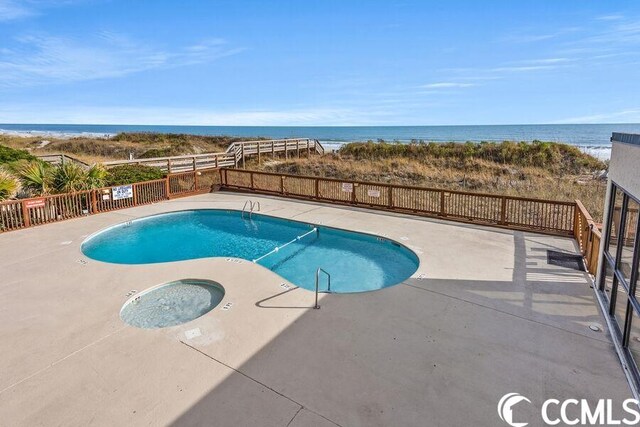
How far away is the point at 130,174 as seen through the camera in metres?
11.9

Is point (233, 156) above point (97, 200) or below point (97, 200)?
above

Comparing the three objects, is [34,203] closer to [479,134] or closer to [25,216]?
[25,216]

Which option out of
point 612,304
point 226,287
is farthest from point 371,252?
point 612,304

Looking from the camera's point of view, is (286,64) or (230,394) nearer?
(230,394)

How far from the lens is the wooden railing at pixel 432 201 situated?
8383 mm

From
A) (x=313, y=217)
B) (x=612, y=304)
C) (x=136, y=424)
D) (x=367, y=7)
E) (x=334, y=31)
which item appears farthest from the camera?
(x=334, y=31)

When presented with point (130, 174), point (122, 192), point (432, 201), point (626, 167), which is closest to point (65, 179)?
point (122, 192)

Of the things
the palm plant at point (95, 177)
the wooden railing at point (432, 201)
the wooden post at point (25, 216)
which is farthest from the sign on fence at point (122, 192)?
the wooden railing at point (432, 201)

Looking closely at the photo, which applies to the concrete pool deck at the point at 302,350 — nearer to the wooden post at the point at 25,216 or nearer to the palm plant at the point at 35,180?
the wooden post at the point at 25,216

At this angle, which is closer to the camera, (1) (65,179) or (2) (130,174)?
(1) (65,179)

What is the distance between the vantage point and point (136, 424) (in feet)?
9.30

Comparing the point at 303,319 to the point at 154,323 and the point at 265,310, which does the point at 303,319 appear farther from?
the point at 154,323

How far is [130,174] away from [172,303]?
27.5 ft

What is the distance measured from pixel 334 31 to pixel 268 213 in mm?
12252
